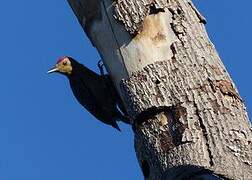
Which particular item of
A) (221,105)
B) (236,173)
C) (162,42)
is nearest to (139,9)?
(162,42)

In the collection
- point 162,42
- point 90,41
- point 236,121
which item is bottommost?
point 236,121

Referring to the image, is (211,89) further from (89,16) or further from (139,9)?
(89,16)

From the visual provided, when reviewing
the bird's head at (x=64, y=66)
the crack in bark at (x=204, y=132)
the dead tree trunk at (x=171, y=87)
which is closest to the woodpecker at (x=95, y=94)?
the bird's head at (x=64, y=66)

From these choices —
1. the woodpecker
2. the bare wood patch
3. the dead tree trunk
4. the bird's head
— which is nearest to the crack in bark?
the dead tree trunk

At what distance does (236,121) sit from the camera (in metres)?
2.97

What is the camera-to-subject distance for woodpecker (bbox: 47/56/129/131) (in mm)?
4316

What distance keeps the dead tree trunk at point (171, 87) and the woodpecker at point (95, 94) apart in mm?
727

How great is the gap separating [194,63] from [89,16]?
2.21ft

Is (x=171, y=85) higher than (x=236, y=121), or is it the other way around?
(x=171, y=85)

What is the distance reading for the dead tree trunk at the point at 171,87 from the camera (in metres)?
2.88

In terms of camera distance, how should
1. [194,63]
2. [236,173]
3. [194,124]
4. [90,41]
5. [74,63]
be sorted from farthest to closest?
[74,63] < [90,41] < [194,63] < [194,124] < [236,173]

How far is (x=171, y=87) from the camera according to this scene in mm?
3105

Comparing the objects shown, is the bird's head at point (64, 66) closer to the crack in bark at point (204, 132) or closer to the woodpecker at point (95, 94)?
the woodpecker at point (95, 94)

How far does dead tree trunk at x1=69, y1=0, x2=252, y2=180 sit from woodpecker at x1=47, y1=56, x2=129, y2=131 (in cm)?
73
